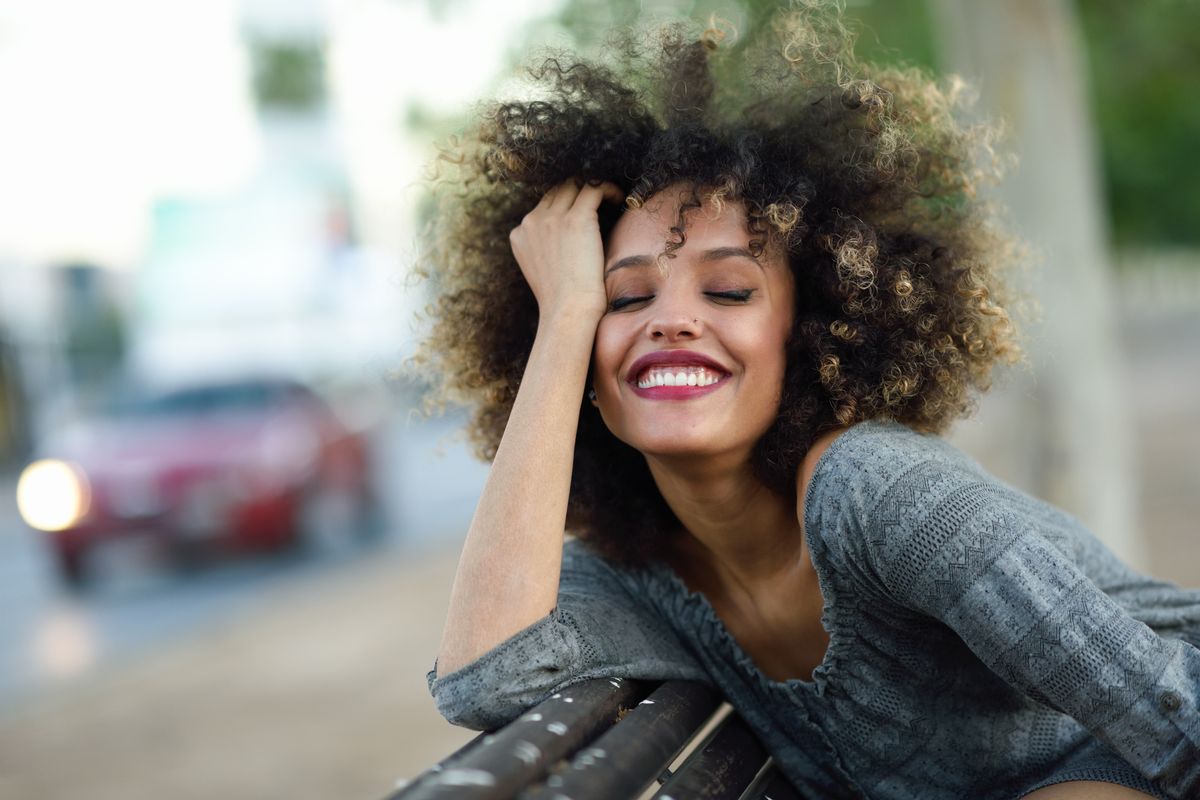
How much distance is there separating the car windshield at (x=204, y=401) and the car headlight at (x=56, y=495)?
83 centimetres

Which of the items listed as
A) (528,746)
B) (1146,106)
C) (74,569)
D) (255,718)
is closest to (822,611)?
(528,746)

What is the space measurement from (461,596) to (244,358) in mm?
18822

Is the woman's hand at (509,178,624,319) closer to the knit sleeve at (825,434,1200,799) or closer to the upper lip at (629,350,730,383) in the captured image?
the upper lip at (629,350,730,383)

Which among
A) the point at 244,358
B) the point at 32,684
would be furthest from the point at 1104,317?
the point at 244,358

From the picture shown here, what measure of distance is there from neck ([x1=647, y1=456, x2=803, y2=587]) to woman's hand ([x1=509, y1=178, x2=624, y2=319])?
13.0 inches

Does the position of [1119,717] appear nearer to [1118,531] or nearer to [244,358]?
[1118,531]

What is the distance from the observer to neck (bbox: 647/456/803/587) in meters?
2.36

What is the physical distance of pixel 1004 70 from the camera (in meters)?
5.52

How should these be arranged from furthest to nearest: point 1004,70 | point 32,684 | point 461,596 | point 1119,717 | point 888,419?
point 32,684 → point 1004,70 → point 888,419 → point 461,596 → point 1119,717

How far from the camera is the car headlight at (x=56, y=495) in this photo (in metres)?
10.1

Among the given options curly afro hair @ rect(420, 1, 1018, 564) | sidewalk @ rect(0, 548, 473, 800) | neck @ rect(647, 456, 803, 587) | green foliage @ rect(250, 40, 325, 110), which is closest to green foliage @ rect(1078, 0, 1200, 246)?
sidewalk @ rect(0, 548, 473, 800)

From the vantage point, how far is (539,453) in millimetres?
2209

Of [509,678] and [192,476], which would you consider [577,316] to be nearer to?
[509,678]

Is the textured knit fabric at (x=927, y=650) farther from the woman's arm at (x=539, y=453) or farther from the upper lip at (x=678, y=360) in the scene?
the upper lip at (x=678, y=360)
